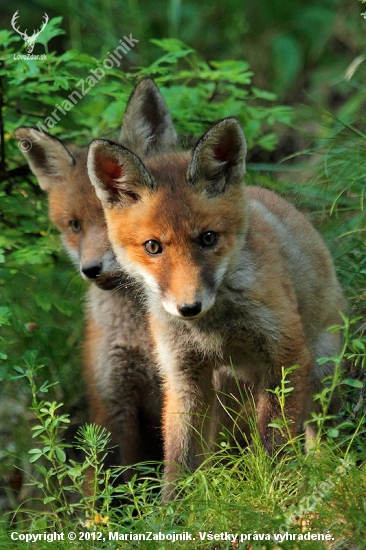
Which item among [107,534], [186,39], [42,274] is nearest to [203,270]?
[107,534]

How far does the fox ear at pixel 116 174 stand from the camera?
3518 millimetres

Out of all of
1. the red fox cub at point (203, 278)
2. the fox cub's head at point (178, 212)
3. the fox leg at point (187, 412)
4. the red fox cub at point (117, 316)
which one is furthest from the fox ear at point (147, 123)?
the fox leg at point (187, 412)

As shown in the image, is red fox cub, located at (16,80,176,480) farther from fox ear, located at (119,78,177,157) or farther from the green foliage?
the green foliage

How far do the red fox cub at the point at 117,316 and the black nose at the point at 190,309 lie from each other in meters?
1.17

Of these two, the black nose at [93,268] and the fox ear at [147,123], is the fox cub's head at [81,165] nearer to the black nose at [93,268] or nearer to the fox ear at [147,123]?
the fox ear at [147,123]

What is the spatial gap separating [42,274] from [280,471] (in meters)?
2.16

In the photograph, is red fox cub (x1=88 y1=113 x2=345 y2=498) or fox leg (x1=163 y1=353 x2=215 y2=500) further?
fox leg (x1=163 y1=353 x2=215 y2=500)

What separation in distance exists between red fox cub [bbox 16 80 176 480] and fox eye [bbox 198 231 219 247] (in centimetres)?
102

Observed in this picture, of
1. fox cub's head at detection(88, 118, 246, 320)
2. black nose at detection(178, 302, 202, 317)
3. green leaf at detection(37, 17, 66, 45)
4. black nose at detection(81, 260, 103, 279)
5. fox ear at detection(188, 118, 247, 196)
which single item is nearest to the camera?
black nose at detection(178, 302, 202, 317)

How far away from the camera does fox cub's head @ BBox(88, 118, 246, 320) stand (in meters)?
3.29

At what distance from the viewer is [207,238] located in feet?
11.1

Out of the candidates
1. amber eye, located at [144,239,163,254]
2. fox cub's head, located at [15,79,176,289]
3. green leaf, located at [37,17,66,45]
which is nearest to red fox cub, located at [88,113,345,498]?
amber eye, located at [144,239,163,254]

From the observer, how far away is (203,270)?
329 cm

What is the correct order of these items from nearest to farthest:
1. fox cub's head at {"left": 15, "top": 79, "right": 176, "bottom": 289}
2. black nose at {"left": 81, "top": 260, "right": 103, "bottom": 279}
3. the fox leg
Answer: the fox leg, black nose at {"left": 81, "top": 260, "right": 103, "bottom": 279}, fox cub's head at {"left": 15, "top": 79, "right": 176, "bottom": 289}
